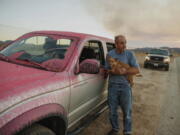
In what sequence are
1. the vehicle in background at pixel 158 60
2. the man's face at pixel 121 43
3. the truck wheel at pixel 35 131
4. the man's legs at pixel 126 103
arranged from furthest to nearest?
the vehicle in background at pixel 158 60 → the man's legs at pixel 126 103 → the man's face at pixel 121 43 → the truck wheel at pixel 35 131

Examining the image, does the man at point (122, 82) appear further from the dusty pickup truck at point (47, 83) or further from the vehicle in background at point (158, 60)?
the vehicle in background at point (158, 60)

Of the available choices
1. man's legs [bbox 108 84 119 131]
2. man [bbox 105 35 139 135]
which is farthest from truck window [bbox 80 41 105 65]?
man's legs [bbox 108 84 119 131]

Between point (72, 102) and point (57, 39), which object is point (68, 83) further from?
point (57, 39)

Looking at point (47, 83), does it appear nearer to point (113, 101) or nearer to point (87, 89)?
point (87, 89)

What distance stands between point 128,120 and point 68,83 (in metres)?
1.59

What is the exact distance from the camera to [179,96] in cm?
648

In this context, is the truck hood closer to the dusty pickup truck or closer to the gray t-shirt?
the dusty pickup truck

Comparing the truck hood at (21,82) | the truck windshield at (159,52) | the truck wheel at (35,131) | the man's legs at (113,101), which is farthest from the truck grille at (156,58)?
the truck wheel at (35,131)

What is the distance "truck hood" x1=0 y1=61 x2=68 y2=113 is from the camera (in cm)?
145

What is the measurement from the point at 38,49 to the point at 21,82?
1.47m

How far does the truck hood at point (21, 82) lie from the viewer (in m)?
1.45

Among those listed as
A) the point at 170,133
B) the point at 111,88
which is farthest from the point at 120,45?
the point at 170,133

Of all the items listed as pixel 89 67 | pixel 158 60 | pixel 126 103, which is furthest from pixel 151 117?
pixel 158 60

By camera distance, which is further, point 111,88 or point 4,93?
point 111,88
